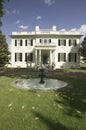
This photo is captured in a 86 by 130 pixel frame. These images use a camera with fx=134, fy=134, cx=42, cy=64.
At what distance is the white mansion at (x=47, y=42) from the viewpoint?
3020cm

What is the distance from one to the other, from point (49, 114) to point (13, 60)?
Result: 26.3 meters

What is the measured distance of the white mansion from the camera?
30203 millimetres

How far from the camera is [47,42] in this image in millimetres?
30250

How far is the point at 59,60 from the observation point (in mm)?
30656

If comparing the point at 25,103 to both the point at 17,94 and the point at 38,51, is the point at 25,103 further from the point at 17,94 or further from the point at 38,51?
the point at 38,51

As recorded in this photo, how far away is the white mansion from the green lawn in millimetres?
21662

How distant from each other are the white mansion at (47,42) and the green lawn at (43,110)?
71.1 ft

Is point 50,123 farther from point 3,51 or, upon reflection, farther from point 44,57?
point 44,57

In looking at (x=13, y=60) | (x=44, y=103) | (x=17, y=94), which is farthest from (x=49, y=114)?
(x=13, y=60)

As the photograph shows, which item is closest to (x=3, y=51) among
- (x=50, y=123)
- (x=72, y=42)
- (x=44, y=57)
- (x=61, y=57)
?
(x=44, y=57)

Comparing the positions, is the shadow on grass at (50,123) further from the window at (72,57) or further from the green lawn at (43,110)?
the window at (72,57)

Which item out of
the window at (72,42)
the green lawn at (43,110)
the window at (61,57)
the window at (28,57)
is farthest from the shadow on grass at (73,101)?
the window at (72,42)

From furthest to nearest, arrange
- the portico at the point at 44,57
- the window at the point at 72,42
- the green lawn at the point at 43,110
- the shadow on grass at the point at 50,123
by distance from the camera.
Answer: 1. the window at the point at 72,42
2. the portico at the point at 44,57
3. the green lawn at the point at 43,110
4. the shadow on grass at the point at 50,123

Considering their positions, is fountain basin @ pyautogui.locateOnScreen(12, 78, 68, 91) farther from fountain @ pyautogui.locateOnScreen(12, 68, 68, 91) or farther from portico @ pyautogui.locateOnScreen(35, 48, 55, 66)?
portico @ pyautogui.locateOnScreen(35, 48, 55, 66)
